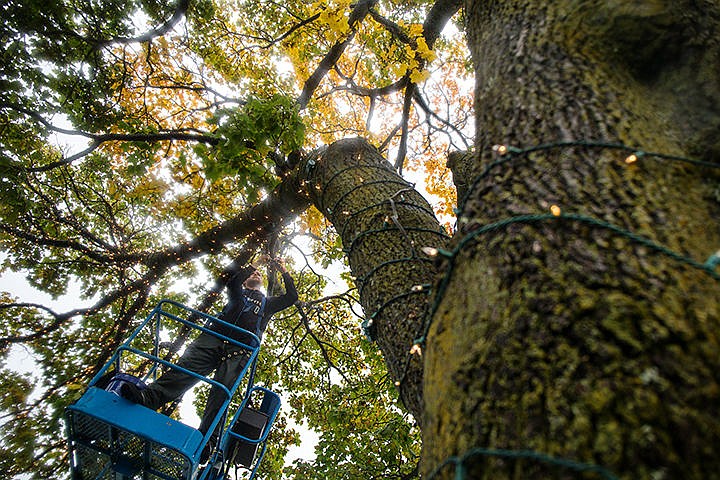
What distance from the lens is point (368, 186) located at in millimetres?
3305

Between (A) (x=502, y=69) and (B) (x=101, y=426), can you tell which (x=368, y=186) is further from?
(B) (x=101, y=426)

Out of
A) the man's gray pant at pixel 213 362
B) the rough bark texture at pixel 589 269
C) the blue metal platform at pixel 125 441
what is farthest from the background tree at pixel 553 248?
the man's gray pant at pixel 213 362

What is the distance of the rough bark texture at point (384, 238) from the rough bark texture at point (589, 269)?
0.67 meters

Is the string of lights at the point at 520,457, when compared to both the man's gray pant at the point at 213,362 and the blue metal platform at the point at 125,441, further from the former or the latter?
the man's gray pant at the point at 213,362


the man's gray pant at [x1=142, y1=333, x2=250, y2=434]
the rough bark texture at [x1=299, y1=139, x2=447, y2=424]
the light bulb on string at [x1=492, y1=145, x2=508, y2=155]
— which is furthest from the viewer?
the man's gray pant at [x1=142, y1=333, x2=250, y2=434]

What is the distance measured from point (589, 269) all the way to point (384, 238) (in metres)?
1.71

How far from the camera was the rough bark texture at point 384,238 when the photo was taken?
1.97m

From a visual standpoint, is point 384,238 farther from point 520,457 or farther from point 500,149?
point 520,457

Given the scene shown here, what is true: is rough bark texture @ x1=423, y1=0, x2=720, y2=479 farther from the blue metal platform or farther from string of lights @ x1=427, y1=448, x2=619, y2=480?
the blue metal platform

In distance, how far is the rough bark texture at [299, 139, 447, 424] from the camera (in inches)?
77.5

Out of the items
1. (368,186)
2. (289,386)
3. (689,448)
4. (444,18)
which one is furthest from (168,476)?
(444,18)

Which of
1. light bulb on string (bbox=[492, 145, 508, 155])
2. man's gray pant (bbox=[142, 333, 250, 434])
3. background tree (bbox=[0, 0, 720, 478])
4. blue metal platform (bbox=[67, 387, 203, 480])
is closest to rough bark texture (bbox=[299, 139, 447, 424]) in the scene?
background tree (bbox=[0, 0, 720, 478])

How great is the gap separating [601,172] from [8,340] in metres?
6.70

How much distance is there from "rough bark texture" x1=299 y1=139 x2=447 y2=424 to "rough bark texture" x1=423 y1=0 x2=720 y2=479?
670 millimetres
